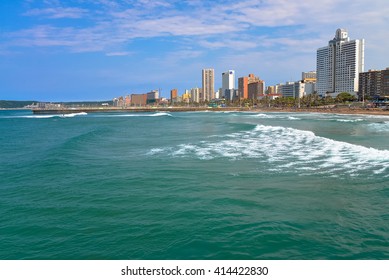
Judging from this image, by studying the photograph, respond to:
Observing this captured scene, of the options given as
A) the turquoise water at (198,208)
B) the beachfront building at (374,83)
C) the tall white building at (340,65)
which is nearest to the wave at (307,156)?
the turquoise water at (198,208)

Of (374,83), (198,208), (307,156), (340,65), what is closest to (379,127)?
(307,156)

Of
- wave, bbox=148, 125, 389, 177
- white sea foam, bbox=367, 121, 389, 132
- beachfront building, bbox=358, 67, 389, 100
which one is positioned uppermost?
beachfront building, bbox=358, 67, 389, 100

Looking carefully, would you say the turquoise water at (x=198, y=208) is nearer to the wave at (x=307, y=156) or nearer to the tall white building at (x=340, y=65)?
the wave at (x=307, y=156)

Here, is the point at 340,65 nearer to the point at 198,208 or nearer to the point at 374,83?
the point at 374,83

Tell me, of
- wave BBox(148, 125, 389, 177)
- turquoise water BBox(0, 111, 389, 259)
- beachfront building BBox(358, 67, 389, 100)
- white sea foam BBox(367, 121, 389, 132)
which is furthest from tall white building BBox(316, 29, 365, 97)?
turquoise water BBox(0, 111, 389, 259)

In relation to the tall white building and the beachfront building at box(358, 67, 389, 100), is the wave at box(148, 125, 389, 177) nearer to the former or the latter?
the beachfront building at box(358, 67, 389, 100)

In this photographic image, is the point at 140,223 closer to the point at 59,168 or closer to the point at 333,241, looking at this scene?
the point at 333,241
